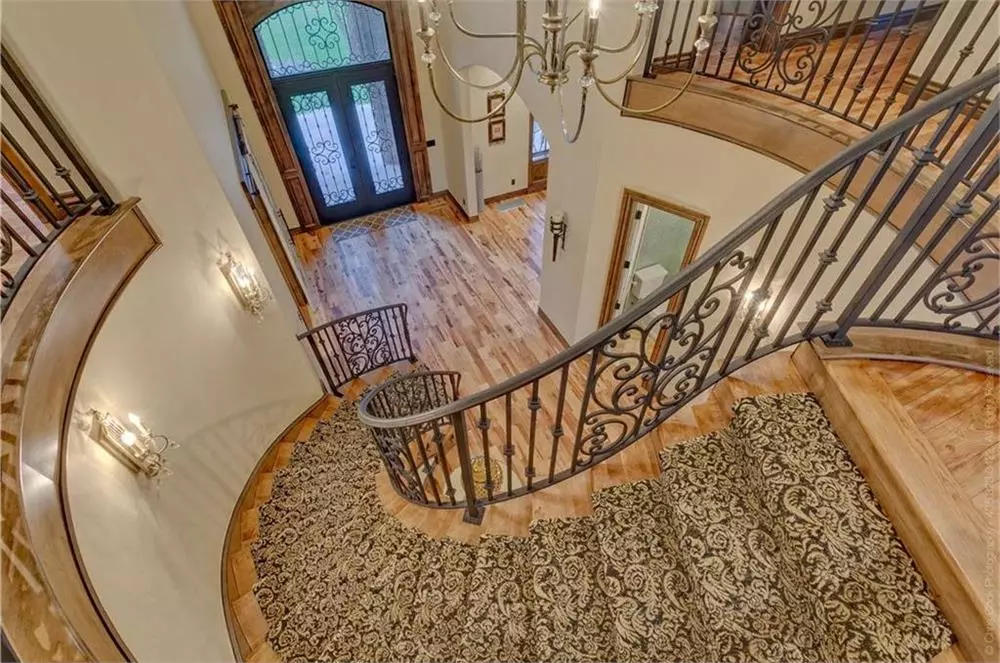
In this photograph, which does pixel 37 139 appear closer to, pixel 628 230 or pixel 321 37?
pixel 628 230

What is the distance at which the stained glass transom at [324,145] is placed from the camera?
665cm

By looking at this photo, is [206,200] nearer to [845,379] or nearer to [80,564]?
[80,564]

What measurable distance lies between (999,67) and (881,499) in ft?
3.95

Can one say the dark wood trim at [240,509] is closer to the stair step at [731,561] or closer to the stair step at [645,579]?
the stair step at [645,579]

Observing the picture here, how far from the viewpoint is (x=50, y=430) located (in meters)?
1.81

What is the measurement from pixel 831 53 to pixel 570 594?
484 cm

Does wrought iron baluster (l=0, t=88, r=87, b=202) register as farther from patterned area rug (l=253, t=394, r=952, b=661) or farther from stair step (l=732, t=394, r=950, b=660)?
stair step (l=732, t=394, r=950, b=660)

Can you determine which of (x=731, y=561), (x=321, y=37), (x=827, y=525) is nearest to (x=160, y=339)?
(x=731, y=561)

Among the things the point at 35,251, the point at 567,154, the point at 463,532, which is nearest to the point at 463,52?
the point at 567,154

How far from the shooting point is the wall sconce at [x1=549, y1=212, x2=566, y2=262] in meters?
4.70

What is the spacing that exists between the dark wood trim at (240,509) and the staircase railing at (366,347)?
371 mm

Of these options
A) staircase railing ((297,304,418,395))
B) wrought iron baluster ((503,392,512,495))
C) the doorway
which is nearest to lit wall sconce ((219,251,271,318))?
staircase railing ((297,304,418,395))

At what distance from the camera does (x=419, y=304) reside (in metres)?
6.41

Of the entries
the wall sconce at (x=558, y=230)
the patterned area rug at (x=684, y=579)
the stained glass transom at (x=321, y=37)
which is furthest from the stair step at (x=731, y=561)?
the stained glass transom at (x=321, y=37)
